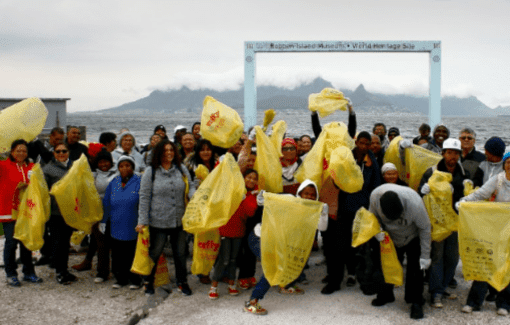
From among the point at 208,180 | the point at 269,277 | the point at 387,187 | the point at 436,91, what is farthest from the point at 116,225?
the point at 436,91

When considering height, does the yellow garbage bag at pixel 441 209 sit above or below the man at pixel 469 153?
below

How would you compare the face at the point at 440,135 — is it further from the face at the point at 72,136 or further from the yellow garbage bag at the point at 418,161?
the face at the point at 72,136

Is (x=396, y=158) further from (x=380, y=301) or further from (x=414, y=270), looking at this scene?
(x=380, y=301)

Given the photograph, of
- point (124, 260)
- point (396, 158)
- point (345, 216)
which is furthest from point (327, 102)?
point (124, 260)

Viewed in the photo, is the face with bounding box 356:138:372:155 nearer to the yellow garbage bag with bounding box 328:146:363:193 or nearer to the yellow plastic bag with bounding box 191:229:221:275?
the yellow garbage bag with bounding box 328:146:363:193

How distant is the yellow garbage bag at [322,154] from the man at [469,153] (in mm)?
1054

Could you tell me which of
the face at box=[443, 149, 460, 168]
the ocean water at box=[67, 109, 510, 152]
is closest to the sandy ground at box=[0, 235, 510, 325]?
the face at box=[443, 149, 460, 168]

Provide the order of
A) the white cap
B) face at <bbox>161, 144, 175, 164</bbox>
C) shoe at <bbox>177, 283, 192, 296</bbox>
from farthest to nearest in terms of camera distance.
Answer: shoe at <bbox>177, 283, 192, 296</bbox>, face at <bbox>161, 144, 175, 164</bbox>, the white cap

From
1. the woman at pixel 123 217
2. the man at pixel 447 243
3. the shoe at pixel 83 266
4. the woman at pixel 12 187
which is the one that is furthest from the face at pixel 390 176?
the woman at pixel 12 187

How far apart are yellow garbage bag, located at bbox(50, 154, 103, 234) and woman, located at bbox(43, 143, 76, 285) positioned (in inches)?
7.3

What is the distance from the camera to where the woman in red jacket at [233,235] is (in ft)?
12.5

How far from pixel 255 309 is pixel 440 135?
288 cm

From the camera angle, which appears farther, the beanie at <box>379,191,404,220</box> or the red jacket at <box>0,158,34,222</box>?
the red jacket at <box>0,158,34,222</box>

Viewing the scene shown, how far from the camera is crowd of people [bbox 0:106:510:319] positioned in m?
3.47
